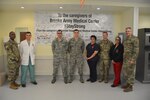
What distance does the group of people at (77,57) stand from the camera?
3605 millimetres

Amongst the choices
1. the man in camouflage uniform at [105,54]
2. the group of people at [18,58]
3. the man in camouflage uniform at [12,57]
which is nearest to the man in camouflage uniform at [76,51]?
the man in camouflage uniform at [105,54]

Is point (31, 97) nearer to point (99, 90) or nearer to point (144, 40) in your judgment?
point (99, 90)

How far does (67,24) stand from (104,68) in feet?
5.26

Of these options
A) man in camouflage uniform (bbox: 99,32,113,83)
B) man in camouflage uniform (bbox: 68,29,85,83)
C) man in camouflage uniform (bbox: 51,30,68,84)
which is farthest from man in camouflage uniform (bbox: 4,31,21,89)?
man in camouflage uniform (bbox: 99,32,113,83)

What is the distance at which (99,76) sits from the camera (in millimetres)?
4598

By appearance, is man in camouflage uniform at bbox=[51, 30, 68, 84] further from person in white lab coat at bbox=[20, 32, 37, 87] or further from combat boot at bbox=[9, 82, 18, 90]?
combat boot at bbox=[9, 82, 18, 90]

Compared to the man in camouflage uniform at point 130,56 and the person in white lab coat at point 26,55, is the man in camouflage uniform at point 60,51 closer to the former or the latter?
the person in white lab coat at point 26,55

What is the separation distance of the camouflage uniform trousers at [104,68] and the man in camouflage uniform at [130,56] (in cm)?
61

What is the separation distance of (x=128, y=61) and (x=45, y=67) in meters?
2.35

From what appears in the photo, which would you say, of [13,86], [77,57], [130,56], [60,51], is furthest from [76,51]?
[13,86]

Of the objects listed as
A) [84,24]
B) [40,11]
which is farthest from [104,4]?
[40,11]

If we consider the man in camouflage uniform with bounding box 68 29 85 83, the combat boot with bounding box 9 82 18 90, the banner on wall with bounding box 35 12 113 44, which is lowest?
the combat boot with bounding box 9 82 18 90

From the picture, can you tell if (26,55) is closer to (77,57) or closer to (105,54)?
(77,57)

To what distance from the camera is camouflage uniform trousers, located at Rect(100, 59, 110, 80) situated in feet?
13.7
